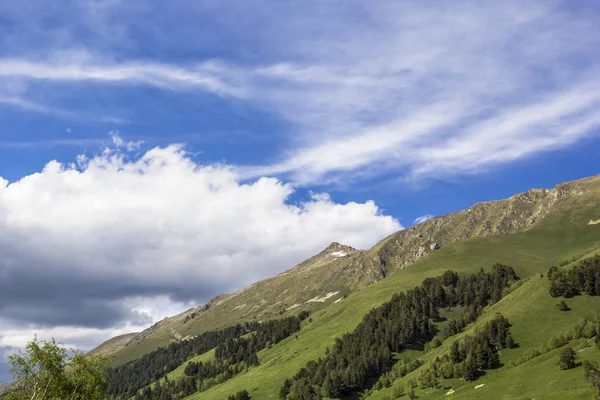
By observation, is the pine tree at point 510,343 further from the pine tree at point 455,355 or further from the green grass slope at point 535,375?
the pine tree at point 455,355

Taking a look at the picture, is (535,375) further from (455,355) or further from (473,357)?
(455,355)

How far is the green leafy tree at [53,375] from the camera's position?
72.2 m

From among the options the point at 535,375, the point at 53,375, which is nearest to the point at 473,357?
the point at 535,375

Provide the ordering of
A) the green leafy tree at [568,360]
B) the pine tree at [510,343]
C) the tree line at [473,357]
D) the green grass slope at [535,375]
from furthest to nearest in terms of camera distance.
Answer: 1. the pine tree at [510,343]
2. the tree line at [473,357]
3. the green leafy tree at [568,360]
4. the green grass slope at [535,375]

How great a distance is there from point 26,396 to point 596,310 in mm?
208784

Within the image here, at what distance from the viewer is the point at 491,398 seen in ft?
452

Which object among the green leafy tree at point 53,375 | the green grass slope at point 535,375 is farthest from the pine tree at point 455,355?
the green leafy tree at point 53,375

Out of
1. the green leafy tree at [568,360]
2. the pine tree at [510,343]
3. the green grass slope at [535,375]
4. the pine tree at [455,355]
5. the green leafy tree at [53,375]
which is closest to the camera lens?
the green leafy tree at [53,375]

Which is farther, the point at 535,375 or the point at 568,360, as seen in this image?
the point at 535,375

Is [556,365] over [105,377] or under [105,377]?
under

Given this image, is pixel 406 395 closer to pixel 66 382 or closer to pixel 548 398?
pixel 548 398

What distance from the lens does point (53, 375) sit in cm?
7438

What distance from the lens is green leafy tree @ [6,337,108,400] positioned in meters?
72.2

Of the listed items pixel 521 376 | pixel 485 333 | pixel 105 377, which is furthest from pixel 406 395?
pixel 105 377
